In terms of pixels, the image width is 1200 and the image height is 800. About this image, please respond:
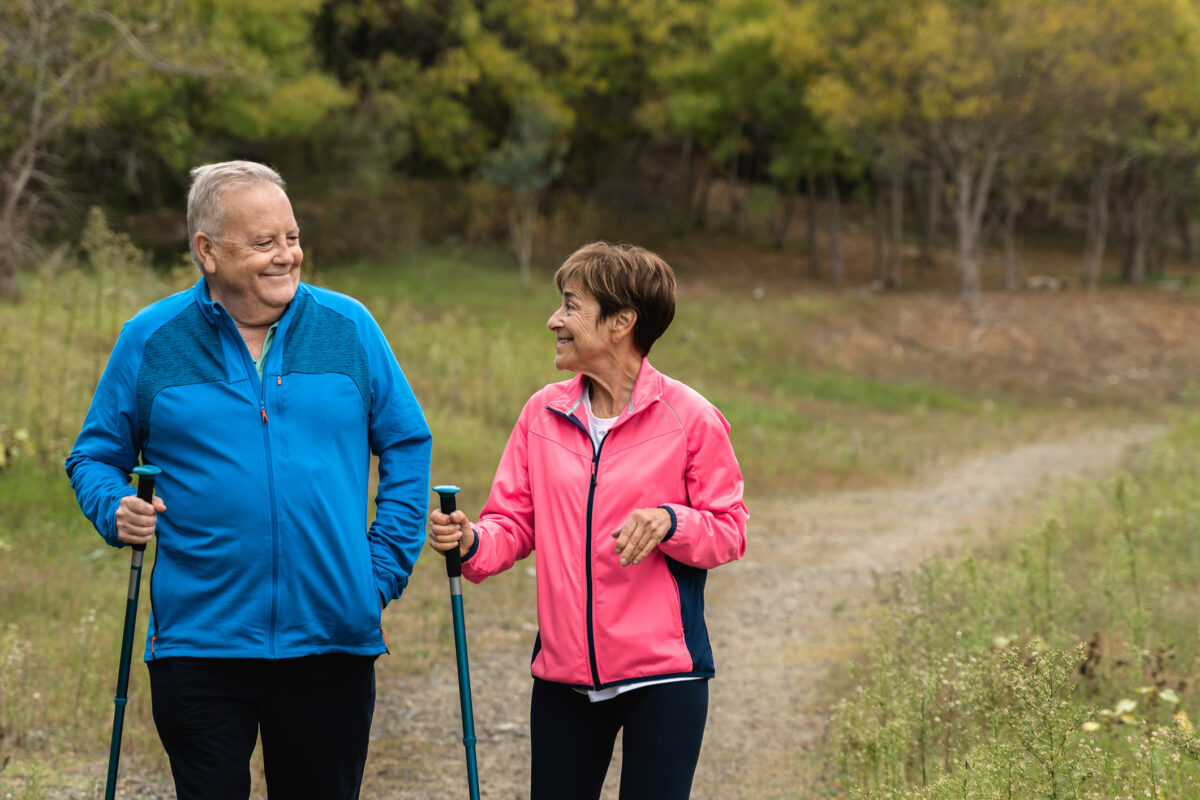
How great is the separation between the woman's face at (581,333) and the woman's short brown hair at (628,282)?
2cm

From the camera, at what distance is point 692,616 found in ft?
9.96

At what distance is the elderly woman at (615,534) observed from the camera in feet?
9.68

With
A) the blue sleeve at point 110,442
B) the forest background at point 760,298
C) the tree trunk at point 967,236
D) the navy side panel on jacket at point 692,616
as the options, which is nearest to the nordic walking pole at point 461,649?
the navy side panel on jacket at point 692,616

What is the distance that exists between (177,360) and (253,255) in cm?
31

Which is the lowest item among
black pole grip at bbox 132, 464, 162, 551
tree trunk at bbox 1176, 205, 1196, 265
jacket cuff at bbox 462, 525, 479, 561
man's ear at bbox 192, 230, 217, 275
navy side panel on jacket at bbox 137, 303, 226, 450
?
tree trunk at bbox 1176, 205, 1196, 265

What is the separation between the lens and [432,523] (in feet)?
9.81

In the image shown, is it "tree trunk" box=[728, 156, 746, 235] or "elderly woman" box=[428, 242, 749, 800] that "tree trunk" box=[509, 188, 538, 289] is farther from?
"elderly woman" box=[428, 242, 749, 800]

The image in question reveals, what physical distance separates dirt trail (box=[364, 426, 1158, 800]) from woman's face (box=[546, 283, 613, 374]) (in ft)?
9.11

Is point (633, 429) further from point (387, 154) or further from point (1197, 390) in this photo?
point (387, 154)

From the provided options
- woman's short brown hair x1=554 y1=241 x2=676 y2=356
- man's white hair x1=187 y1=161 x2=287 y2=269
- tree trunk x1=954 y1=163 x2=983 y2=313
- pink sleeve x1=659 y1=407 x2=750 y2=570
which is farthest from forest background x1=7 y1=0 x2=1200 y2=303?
pink sleeve x1=659 y1=407 x2=750 y2=570

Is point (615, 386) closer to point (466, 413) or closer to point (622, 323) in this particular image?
point (622, 323)

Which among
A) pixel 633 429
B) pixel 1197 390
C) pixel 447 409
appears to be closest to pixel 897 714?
pixel 633 429

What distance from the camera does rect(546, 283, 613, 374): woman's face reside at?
3117 millimetres

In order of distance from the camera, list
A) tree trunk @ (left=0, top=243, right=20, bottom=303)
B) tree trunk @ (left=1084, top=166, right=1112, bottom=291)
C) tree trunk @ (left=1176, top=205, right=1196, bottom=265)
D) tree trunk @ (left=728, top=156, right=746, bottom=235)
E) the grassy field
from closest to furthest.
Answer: the grassy field, tree trunk @ (left=0, top=243, right=20, bottom=303), tree trunk @ (left=1084, top=166, right=1112, bottom=291), tree trunk @ (left=728, top=156, right=746, bottom=235), tree trunk @ (left=1176, top=205, right=1196, bottom=265)
